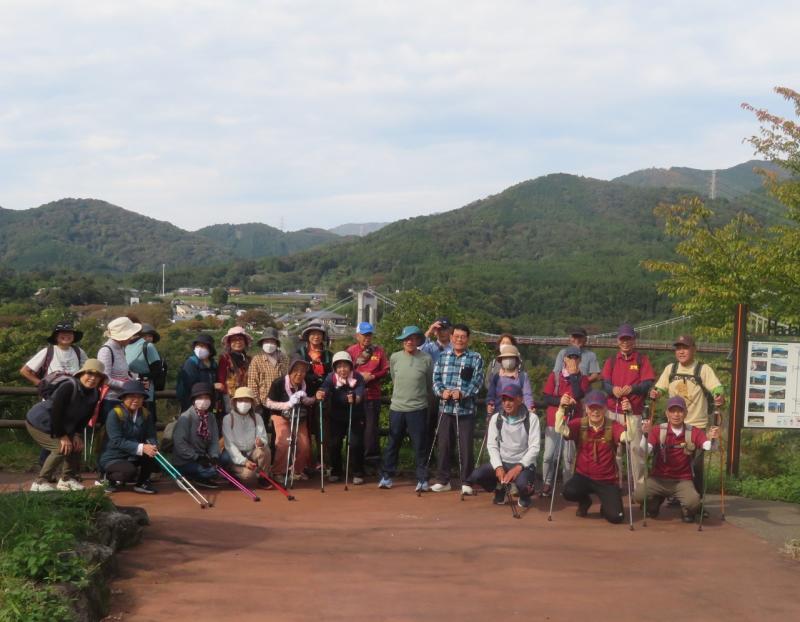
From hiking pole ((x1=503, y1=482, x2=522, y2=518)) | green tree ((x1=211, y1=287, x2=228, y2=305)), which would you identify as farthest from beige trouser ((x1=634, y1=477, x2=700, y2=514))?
green tree ((x1=211, y1=287, x2=228, y2=305))

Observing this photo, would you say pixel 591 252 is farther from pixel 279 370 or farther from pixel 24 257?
pixel 279 370

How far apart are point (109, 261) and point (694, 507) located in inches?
6044

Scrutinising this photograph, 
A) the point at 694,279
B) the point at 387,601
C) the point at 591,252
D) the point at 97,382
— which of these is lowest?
the point at 387,601

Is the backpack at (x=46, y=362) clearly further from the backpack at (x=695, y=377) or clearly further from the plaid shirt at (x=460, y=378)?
the backpack at (x=695, y=377)

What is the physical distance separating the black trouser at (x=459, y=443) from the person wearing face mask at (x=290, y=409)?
4.26ft

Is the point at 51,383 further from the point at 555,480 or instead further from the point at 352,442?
the point at 555,480

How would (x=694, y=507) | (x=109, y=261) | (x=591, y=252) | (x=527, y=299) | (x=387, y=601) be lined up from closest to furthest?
(x=387, y=601)
(x=694, y=507)
(x=527, y=299)
(x=591, y=252)
(x=109, y=261)

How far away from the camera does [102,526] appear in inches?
219

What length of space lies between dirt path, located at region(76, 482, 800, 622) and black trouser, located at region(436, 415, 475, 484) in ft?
2.24

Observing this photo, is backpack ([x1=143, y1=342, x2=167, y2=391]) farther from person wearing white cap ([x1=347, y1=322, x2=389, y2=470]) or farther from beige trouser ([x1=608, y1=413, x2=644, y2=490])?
beige trouser ([x1=608, y1=413, x2=644, y2=490])

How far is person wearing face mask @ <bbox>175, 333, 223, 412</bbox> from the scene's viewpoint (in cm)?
841

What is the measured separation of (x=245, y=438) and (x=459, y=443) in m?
2.04

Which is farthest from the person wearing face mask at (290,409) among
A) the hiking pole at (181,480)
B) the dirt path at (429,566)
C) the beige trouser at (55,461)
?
the beige trouser at (55,461)

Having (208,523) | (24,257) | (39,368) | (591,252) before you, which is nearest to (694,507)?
(208,523)
